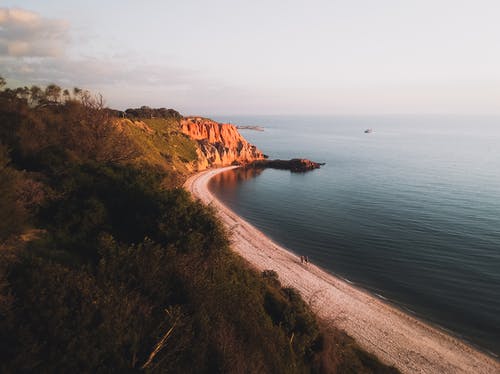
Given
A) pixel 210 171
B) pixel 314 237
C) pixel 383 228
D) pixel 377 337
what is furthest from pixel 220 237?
pixel 210 171

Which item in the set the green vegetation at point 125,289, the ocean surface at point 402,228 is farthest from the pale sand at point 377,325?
the green vegetation at point 125,289

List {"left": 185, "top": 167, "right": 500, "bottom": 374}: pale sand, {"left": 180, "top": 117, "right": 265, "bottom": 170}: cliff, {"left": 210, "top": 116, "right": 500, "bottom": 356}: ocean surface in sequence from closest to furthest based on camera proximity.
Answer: {"left": 185, "top": 167, "right": 500, "bottom": 374}: pale sand, {"left": 210, "top": 116, "right": 500, "bottom": 356}: ocean surface, {"left": 180, "top": 117, "right": 265, "bottom": 170}: cliff

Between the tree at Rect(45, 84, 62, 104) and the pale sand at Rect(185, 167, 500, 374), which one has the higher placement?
the tree at Rect(45, 84, 62, 104)

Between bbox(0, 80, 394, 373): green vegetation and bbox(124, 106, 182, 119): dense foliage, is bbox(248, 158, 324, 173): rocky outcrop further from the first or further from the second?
bbox(0, 80, 394, 373): green vegetation

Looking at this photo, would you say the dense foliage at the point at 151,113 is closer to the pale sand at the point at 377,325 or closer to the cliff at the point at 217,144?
the cliff at the point at 217,144

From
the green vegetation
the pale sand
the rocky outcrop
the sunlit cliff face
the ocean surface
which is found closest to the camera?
the green vegetation

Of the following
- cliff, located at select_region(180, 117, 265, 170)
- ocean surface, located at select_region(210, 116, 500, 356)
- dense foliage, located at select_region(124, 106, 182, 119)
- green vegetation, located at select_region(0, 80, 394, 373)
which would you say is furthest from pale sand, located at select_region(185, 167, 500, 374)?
dense foliage, located at select_region(124, 106, 182, 119)

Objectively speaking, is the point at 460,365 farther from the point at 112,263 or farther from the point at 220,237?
the point at 112,263

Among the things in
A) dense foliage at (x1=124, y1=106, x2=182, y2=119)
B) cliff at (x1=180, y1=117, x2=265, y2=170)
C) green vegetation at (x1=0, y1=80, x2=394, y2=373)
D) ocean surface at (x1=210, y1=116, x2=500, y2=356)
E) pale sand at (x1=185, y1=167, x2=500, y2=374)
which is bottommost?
pale sand at (x1=185, y1=167, x2=500, y2=374)
